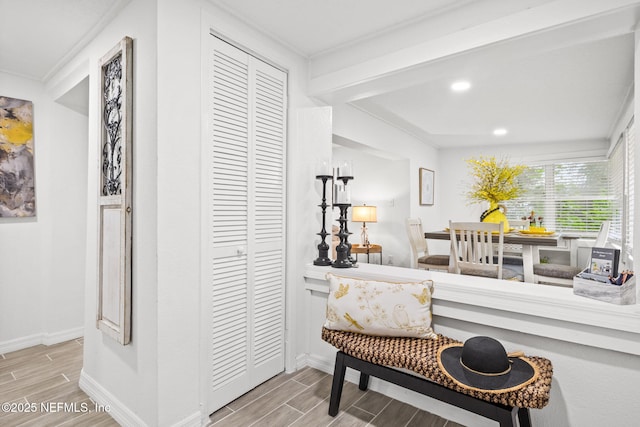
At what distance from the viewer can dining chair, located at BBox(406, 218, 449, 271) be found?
393 centimetres

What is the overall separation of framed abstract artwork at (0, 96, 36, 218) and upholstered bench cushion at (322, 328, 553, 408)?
9.69 feet

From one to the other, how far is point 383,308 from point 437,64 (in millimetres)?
1514

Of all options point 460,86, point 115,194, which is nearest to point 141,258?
point 115,194

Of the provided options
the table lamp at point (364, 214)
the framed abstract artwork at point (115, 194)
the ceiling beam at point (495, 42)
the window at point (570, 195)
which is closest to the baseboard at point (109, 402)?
the framed abstract artwork at point (115, 194)

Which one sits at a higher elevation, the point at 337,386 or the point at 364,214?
the point at 364,214

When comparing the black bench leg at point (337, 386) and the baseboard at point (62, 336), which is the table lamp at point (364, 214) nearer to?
the black bench leg at point (337, 386)

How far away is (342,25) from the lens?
7.19 ft

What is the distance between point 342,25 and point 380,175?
354 centimetres

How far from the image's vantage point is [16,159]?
116 inches

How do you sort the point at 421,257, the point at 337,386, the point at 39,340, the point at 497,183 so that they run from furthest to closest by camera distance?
the point at 421,257, the point at 497,183, the point at 39,340, the point at 337,386

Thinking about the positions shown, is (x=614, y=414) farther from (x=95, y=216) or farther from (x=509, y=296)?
(x=95, y=216)

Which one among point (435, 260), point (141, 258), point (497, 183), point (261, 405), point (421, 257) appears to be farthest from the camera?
point (421, 257)

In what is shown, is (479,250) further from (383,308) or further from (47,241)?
(47,241)

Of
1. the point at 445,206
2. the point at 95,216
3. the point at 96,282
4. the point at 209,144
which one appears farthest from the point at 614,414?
the point at 445,206
